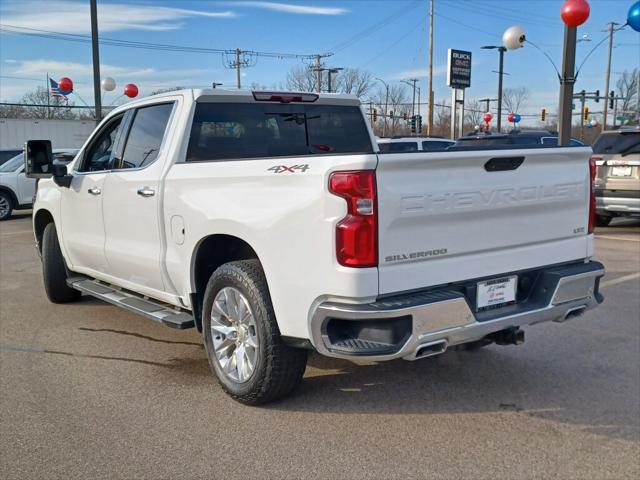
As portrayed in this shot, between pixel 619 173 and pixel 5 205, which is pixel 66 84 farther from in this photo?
pixel 619 173

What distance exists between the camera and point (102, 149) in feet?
18.4

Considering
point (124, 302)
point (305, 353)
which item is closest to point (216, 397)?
point (305, 353)

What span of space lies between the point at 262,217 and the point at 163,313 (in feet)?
4.87

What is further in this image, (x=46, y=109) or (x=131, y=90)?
(x=46, y=109)

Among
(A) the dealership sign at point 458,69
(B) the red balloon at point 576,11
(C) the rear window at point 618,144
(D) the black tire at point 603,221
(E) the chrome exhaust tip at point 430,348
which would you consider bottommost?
(D) the black tire at point 603,221

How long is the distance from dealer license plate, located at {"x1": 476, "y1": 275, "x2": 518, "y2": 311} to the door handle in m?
2.39

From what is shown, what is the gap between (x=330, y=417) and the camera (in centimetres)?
383

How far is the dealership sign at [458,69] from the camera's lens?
46.4 metres

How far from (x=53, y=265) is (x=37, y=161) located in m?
1.20

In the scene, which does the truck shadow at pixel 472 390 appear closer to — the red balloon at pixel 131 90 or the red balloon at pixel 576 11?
the red balloon at pixel 576 11

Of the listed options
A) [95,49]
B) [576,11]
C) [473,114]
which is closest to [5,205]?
[95,49]

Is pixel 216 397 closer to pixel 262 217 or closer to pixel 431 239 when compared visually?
pixel 262 217

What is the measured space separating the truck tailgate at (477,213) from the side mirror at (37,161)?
12.7ft

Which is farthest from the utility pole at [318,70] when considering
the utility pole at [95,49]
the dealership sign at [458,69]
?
the utility pole at [95,49]
